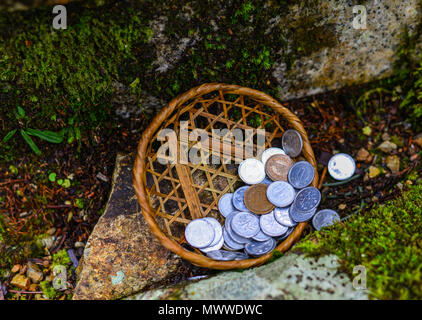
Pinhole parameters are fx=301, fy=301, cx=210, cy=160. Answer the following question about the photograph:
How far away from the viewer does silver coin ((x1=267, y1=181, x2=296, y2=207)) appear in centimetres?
273

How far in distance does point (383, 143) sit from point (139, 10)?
9.13 ft

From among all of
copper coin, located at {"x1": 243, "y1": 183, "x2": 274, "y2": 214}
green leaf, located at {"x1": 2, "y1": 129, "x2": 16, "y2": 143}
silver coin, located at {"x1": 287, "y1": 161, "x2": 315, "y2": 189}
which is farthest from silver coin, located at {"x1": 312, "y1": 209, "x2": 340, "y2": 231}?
green leaf, located at {"x1": 2, "y1": 129, "x2": 16, "y2": 143}

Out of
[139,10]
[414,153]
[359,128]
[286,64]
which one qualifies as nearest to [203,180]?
[286,64]

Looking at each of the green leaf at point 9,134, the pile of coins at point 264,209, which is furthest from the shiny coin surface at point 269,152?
the green leaf at point 9,134

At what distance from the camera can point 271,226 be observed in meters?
2.73

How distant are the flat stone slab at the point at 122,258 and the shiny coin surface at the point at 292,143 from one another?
1.46 metres

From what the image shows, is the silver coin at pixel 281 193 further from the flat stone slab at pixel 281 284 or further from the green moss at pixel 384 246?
the flat stone slab at pixel 281 284

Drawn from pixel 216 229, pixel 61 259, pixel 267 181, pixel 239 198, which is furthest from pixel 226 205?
pixel 61 259

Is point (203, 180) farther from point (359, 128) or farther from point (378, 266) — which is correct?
point (359, 128)

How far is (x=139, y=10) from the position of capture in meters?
2.31

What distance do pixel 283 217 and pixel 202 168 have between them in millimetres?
884

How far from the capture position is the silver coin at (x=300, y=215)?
265 centimetres

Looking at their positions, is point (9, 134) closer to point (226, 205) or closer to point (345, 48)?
point (226, 205)

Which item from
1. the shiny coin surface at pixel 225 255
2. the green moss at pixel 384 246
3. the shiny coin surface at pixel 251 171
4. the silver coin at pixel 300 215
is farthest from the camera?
the shiny coin surface at pixel 251 171
